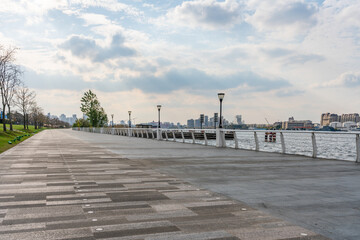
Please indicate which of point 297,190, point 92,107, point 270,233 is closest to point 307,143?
point 297,190

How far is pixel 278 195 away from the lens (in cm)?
611

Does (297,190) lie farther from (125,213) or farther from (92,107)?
(92,107)

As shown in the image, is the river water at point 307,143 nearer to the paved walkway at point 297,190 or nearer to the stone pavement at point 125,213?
the paved walkway at point 297,190

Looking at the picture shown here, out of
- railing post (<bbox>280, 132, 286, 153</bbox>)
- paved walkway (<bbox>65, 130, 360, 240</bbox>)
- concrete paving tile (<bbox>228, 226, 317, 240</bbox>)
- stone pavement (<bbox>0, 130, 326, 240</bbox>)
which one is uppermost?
railing post (<bbox>280, 132, 286, 153</bbox>)

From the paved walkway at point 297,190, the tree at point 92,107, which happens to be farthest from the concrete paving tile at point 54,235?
the tree at point 92,107

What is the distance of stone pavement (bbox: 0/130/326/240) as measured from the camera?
3900 mm

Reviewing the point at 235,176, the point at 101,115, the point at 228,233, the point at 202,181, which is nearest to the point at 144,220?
the point at 228,233

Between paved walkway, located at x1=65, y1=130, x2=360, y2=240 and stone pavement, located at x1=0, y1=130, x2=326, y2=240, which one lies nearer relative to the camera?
stone pavement, located at x1=0, y1=130, x2=326, y2=240

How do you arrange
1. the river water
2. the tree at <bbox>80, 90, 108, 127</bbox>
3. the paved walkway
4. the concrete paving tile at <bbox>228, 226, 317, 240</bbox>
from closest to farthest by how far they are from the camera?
the concrete paving tile at <bbox>228, 226, 317, 240</bbox>
the paved walkway
the river water
the tree at <bbox>80, 90, 108, 127</bbox>

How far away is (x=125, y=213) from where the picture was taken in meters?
4.75

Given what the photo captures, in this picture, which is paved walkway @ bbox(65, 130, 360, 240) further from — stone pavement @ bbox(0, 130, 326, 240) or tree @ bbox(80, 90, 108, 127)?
tree @ bbox(80, 90, 108, 127)

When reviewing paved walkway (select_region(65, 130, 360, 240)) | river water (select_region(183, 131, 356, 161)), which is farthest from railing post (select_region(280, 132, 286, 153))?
paved walkway (select_region(65, 130, 360, 240))

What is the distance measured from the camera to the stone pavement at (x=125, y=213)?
3.90 meters

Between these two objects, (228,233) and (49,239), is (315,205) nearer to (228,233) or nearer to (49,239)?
(228,233)
